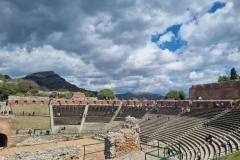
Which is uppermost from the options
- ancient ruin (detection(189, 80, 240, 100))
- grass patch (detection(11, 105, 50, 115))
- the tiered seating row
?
ancient ruin (detection(189, 80, 240, 100))

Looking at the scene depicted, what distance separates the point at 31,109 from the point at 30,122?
969cm

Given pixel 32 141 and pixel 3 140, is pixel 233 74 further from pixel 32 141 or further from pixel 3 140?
pixel 3 140

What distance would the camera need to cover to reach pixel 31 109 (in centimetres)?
5275

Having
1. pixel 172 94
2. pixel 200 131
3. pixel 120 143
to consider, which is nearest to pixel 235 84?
pixel 200 131

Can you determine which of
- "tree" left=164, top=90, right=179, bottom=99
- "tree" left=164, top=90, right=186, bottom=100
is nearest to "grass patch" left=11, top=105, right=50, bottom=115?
"tree" left=164, top=90, right=179, bottom=99

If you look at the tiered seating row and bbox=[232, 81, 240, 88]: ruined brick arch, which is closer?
the tiered seating row

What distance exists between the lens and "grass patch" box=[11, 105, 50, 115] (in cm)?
4990

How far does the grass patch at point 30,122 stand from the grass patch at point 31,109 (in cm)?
357

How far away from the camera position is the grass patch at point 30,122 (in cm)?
4114

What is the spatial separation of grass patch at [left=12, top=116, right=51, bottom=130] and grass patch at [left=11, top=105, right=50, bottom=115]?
3.57 metres

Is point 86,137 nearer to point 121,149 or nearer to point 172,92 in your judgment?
point 121,149

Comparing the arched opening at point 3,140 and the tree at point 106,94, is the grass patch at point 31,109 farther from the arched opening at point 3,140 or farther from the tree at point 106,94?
the tree at point 106,94

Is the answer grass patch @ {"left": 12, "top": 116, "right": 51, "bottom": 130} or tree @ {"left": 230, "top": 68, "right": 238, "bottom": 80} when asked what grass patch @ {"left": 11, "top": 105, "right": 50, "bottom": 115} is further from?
tree @ {"left": 230, "top": 68, "right": 238, "bottom": 80}

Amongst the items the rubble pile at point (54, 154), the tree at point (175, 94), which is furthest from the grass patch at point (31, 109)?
the tree at point (175, 94)
